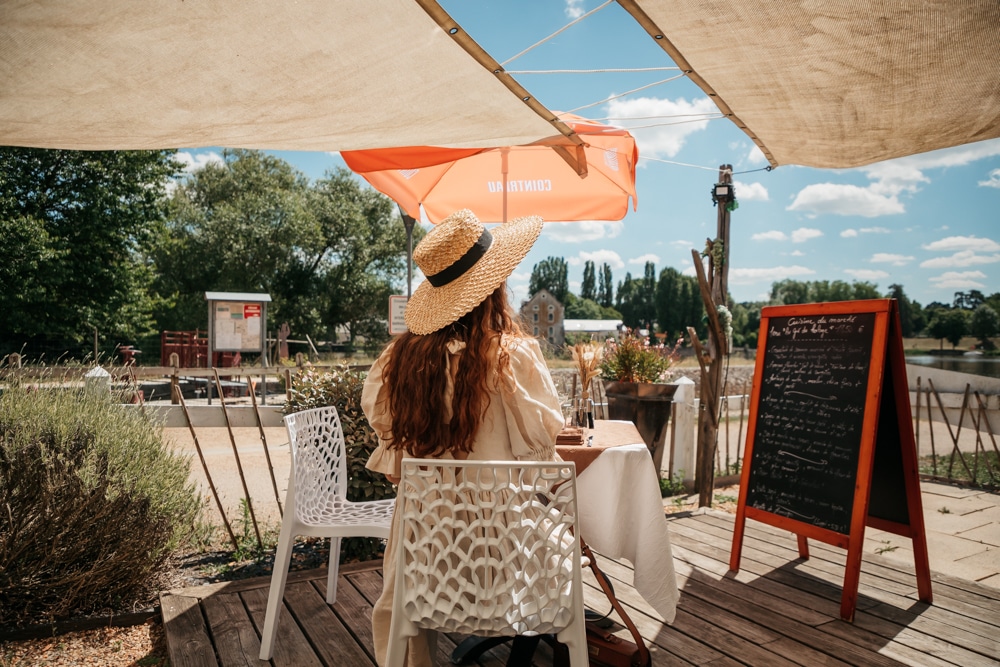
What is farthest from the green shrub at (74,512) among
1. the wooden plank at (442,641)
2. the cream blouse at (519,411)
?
the cream blouse at (519,411)

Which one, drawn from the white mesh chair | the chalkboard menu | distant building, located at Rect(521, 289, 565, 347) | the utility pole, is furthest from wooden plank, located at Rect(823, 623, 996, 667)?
distant building, located at Rect(521, 289, 565, 347)

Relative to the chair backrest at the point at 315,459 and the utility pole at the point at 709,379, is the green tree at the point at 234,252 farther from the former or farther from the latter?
the chair backrest at the point at 315,459

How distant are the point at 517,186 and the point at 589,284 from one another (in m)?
112

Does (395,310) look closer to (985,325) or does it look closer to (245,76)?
(245,76)

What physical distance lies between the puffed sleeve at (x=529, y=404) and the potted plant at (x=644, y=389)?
12.0 feet

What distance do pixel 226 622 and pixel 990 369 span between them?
11554 millimetres

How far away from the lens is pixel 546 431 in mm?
1892

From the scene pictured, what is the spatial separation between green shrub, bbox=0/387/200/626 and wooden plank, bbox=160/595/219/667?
0.28m

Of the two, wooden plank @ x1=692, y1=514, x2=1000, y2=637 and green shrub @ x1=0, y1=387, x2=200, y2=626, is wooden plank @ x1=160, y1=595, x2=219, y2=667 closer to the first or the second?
green shrub @ x1=0, y1=387, x2=200, y2=626

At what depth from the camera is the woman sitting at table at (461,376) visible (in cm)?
185

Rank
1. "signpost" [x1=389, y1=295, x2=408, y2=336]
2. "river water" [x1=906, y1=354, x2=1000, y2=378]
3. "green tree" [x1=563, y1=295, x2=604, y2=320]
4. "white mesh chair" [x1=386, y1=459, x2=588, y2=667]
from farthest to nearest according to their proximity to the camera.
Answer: "green tree" [x1=563, y1=295, x2=604, y2=320]
"river water" [x1=906, y1=354, x2=1000, y2=378]
"signpost" [x1=389, y1=295, x2=408, y2=336]
"white mesh chair" [x1=386, y1=459, x2=588, y2=667]

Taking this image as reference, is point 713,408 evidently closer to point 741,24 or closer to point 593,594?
point 593,594

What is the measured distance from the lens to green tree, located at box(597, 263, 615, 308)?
11481 cm

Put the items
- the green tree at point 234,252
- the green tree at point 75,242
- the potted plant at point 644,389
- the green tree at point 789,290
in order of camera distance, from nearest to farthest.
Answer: the potted plant at point 644,389, the green tree at point 75,242, the green tree at point 234,252, the green tree at point 789,290
